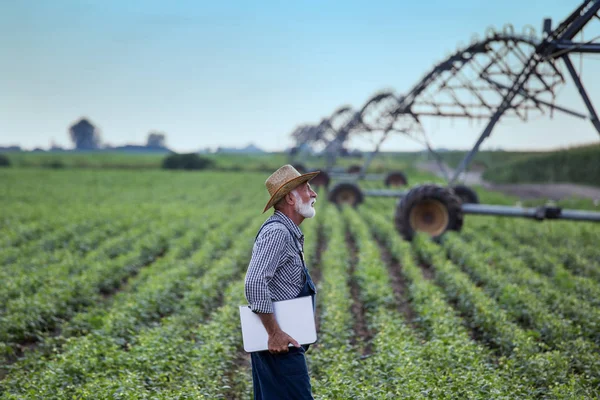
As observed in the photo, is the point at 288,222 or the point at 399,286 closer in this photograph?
the point at 288,222

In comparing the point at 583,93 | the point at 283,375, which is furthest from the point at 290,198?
the point at 583,93

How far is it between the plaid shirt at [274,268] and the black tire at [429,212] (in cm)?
841

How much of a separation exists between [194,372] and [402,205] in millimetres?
7363

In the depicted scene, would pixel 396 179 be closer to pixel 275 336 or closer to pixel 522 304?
pixel 522 304

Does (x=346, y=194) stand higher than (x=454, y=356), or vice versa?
(x=346, y=194)

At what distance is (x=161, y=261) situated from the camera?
11.5 metres

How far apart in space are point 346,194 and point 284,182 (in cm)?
1857

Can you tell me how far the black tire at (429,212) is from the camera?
11.7 meters

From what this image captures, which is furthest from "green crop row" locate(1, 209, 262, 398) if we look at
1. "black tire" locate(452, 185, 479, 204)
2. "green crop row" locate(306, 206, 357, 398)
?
"black tire" locate(452, 185, 479, 204)

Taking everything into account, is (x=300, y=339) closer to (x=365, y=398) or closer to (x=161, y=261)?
(x=365, y=398)

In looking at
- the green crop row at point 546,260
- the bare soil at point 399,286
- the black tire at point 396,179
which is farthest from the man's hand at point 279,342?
the black tire at point 396,179

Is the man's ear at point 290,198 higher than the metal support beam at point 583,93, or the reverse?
the metal support beam at point 583,93

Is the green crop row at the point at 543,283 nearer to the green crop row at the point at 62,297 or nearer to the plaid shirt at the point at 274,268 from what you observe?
the plaid shirt at the point at 274,268

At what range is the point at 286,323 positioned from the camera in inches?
134
